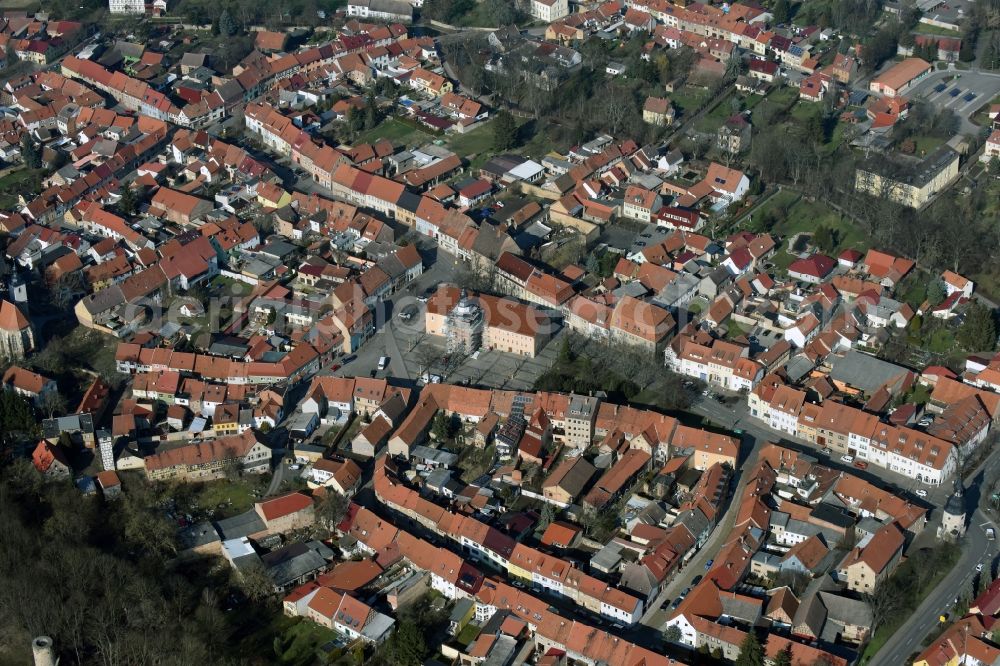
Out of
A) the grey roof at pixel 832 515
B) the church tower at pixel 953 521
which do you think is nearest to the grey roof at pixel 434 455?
the grey roof at pixel 832 515

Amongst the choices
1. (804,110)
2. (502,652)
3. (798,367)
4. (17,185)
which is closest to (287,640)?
(502,652)

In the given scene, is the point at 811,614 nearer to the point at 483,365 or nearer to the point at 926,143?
the point at 483,365

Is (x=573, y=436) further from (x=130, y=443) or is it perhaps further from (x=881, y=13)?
(x=881, y=13)

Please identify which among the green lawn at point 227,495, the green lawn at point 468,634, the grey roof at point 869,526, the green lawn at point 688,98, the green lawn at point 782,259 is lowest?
the green lawn at point 227,495

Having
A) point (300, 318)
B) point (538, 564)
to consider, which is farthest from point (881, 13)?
point (538, 564)

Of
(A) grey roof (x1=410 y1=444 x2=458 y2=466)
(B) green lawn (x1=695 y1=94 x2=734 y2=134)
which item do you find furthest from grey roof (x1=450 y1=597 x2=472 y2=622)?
(B) green lawn (x1=695 y1=94 x2=734 y2=134)

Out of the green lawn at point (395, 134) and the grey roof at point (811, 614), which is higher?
the grey roof at point (811, 614)

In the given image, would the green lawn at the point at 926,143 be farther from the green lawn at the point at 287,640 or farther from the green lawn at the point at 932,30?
the green lawn at the point at 287,640
